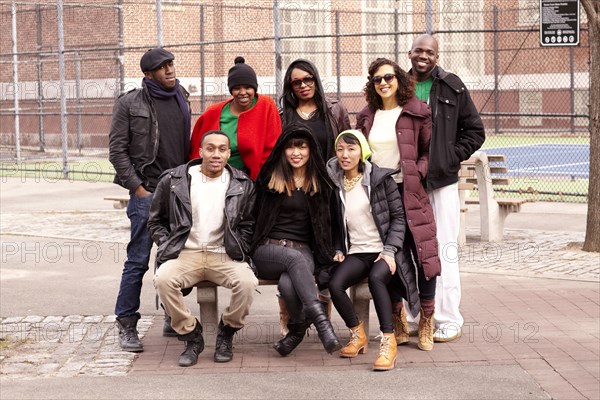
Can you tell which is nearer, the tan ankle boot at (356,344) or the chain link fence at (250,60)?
the tan ankle boot at (356,344)

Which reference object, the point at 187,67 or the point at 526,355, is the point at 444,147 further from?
the point at 187,67

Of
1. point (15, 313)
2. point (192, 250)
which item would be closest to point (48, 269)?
point (15, 313)

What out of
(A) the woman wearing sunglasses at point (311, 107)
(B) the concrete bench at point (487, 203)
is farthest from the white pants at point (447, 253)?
(B) the concrete bench at point (487, 203)

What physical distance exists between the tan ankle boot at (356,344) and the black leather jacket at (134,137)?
1.74m

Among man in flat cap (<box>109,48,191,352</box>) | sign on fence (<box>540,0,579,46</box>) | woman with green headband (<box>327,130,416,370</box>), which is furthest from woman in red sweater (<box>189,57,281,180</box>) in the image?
sign on fence (<box>540,0,579,46</box>)

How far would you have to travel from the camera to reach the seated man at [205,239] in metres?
7.14

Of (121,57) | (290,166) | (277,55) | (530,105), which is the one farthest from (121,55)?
(290,166)

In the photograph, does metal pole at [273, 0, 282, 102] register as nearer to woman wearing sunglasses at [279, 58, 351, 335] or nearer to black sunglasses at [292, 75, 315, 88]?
woman wearing sunglasses at [279, 58, 351, 335]

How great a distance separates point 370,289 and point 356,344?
0.38 m

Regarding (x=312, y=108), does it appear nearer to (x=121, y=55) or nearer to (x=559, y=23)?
(x=559, y=23)

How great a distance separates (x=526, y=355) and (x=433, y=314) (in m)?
0.67

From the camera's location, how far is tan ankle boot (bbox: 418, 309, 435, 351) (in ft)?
A: 24.4

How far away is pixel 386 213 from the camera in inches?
Answer: 285

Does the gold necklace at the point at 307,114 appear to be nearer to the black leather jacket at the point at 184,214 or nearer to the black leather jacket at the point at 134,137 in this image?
the black leather jacket at the point at 184,214
